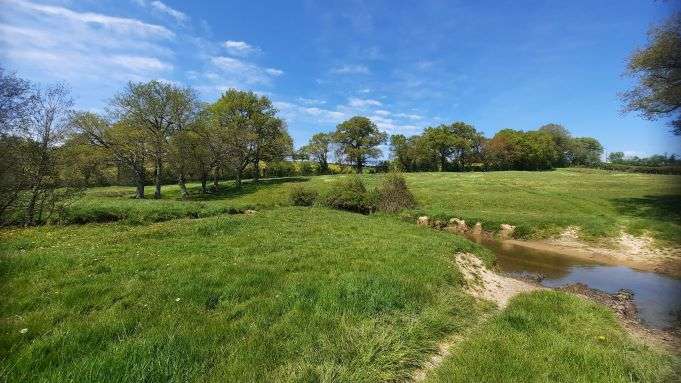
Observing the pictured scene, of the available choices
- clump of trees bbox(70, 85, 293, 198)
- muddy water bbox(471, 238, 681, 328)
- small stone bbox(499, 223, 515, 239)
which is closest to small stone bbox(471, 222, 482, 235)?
small stone bbox(499, 223, 515, 239)

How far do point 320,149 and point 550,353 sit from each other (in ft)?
311

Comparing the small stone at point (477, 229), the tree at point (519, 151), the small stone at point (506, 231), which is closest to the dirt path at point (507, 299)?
the small stone at point (506, 231)

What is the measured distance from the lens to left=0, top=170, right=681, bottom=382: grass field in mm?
5965

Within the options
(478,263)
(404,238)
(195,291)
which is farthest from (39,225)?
(478,263)

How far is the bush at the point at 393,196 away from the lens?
38.7m

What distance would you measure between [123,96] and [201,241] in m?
38.2

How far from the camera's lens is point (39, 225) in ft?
70.2

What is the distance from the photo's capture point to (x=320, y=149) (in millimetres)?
100500

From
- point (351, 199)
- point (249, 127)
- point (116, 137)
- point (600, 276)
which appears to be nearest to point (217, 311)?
point (600, 276)

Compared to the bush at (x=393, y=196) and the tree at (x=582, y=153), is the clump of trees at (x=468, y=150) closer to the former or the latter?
the tree at (x=582, y=153)

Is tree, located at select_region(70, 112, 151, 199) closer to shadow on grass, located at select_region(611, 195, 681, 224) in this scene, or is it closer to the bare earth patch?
the bare earth patch

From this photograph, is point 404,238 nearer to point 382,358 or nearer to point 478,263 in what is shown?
point 478,263

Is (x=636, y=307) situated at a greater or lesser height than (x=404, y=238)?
lesser

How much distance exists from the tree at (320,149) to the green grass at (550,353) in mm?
90162
